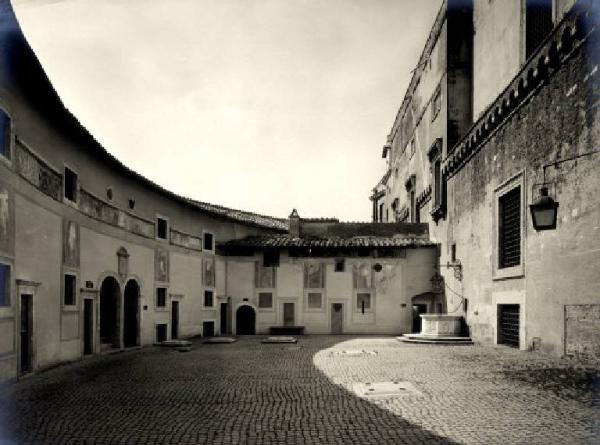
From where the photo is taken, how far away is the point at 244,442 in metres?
6.76

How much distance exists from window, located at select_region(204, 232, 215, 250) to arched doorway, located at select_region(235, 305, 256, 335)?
12.5 ft

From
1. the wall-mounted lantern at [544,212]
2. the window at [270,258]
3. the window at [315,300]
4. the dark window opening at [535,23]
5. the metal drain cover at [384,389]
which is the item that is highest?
the dark window opening at [535,23]

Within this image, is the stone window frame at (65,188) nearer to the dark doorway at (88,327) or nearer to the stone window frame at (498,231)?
the dark doorway at (88,327)

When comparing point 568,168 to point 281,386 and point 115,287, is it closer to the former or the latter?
point 281,386

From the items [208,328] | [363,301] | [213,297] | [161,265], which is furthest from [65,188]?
[363,301]

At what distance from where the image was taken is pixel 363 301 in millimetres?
28312

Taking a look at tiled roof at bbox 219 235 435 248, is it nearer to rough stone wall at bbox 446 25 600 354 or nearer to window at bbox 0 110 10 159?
rough stone wall at bbox 446 25 600 354

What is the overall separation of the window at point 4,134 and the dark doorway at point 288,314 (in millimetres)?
19047

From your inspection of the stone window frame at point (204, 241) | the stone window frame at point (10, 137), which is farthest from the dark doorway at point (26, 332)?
the stone window frame at point (204, 241)

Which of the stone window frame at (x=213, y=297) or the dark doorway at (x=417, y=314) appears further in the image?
the dark doorway at (x=417, y=314)

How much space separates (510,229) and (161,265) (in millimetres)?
13397

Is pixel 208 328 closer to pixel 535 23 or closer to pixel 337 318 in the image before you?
pixel 337 318

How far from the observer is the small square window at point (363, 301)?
92.7 feet

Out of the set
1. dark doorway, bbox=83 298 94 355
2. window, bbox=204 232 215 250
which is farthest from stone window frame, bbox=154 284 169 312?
dark doorway, bbox=83 298 94 355
